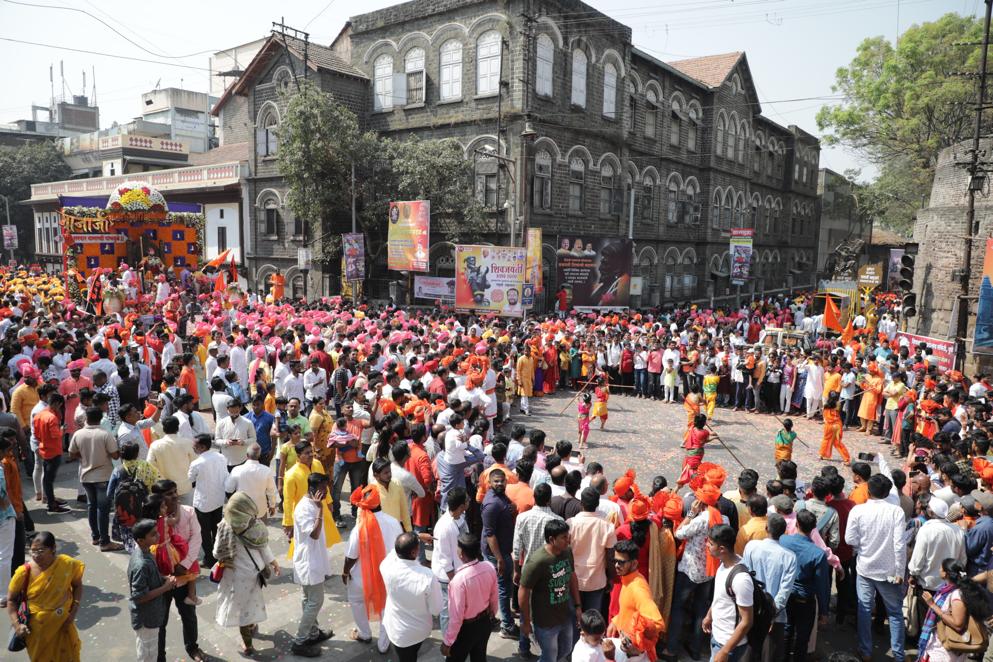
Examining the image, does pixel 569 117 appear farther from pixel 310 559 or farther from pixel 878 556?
pixel 310 559

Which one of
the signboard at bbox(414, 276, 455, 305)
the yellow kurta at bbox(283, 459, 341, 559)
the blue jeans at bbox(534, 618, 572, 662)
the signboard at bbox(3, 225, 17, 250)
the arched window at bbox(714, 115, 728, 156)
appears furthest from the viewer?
the signboard at bbox(3, 225, 17, 250)

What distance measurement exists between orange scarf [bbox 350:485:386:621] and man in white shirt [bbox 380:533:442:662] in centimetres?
72

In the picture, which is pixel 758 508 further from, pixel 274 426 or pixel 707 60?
pixel 707 60

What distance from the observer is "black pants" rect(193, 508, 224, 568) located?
6.85 metres

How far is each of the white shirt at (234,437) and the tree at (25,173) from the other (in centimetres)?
5072

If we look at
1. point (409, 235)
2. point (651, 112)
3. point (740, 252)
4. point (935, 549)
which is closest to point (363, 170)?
point (409, 235)

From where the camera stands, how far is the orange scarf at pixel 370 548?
5434mm

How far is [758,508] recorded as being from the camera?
214 inches

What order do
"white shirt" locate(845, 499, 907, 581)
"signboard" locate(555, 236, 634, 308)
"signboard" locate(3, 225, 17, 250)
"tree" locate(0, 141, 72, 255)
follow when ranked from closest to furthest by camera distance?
"white shirt" locate(845, 499, 907, 581) < "signboard" locate(555, 236, 634, 308) < "signboard" locate(3, 225, 17, 250) < "tree" locate(0, 141, 72, 255)

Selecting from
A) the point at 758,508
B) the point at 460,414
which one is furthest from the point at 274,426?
the point at 758,508

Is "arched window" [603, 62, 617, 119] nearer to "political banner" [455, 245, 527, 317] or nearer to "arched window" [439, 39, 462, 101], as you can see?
"arched window" [439, 39, 462, 101]

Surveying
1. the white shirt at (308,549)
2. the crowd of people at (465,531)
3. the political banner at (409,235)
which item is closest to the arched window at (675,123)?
the political banner at (409,235)

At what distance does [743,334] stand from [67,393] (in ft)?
63.5

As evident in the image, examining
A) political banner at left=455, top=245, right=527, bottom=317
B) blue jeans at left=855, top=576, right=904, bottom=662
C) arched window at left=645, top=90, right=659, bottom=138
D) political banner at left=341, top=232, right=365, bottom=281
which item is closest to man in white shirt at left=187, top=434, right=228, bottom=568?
blue jeans at left=855, top=576, right=904, bottom=662
